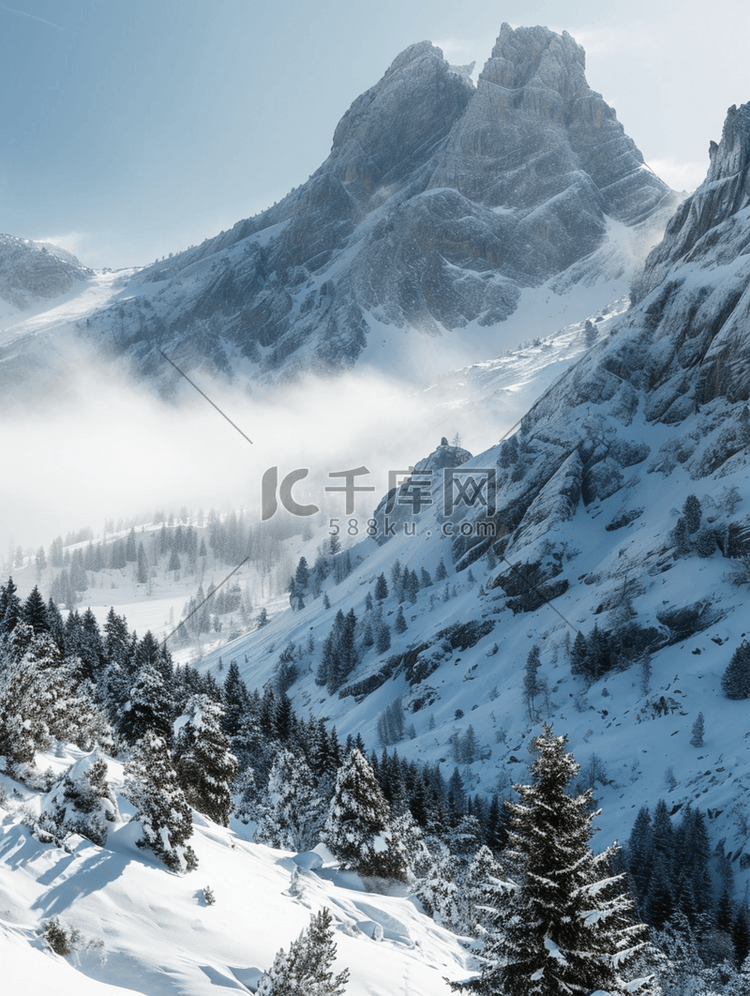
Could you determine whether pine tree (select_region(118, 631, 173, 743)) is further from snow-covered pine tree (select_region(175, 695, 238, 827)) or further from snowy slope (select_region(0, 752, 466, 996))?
snowy slope (select_region(0, 752, 466, 996))

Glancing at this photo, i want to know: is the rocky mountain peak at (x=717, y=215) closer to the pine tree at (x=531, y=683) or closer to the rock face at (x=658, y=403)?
the rock face at (x=658, y=403)

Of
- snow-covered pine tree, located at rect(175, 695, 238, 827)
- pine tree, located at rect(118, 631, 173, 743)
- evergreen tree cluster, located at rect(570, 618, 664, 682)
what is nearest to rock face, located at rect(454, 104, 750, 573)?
evergreen tree cluster, located at rect(570, 618, 664, 682)

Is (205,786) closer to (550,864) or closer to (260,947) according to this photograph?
(260,947)

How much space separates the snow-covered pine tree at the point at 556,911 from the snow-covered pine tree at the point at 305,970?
3.28m

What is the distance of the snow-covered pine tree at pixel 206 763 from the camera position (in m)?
38.8

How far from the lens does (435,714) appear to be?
4626 inches

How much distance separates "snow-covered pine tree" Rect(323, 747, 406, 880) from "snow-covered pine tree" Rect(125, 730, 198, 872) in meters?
16.8

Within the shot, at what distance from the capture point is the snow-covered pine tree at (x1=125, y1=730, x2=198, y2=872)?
2403cm

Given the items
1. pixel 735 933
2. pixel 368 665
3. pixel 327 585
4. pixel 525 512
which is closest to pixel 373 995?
pixel 735 933

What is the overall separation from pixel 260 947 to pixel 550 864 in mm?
9946

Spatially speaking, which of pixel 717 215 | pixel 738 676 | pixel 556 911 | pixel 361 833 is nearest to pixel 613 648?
pixel 738 676

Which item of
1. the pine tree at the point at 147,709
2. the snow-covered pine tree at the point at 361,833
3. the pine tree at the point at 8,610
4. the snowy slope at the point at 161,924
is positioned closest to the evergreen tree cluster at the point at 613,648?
the snow-covered pine tree at the point at 361,833

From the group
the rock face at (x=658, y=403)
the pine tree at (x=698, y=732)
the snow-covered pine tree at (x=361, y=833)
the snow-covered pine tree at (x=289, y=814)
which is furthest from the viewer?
the rock face at (x=658, y=403)

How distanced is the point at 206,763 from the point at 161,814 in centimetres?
1536
